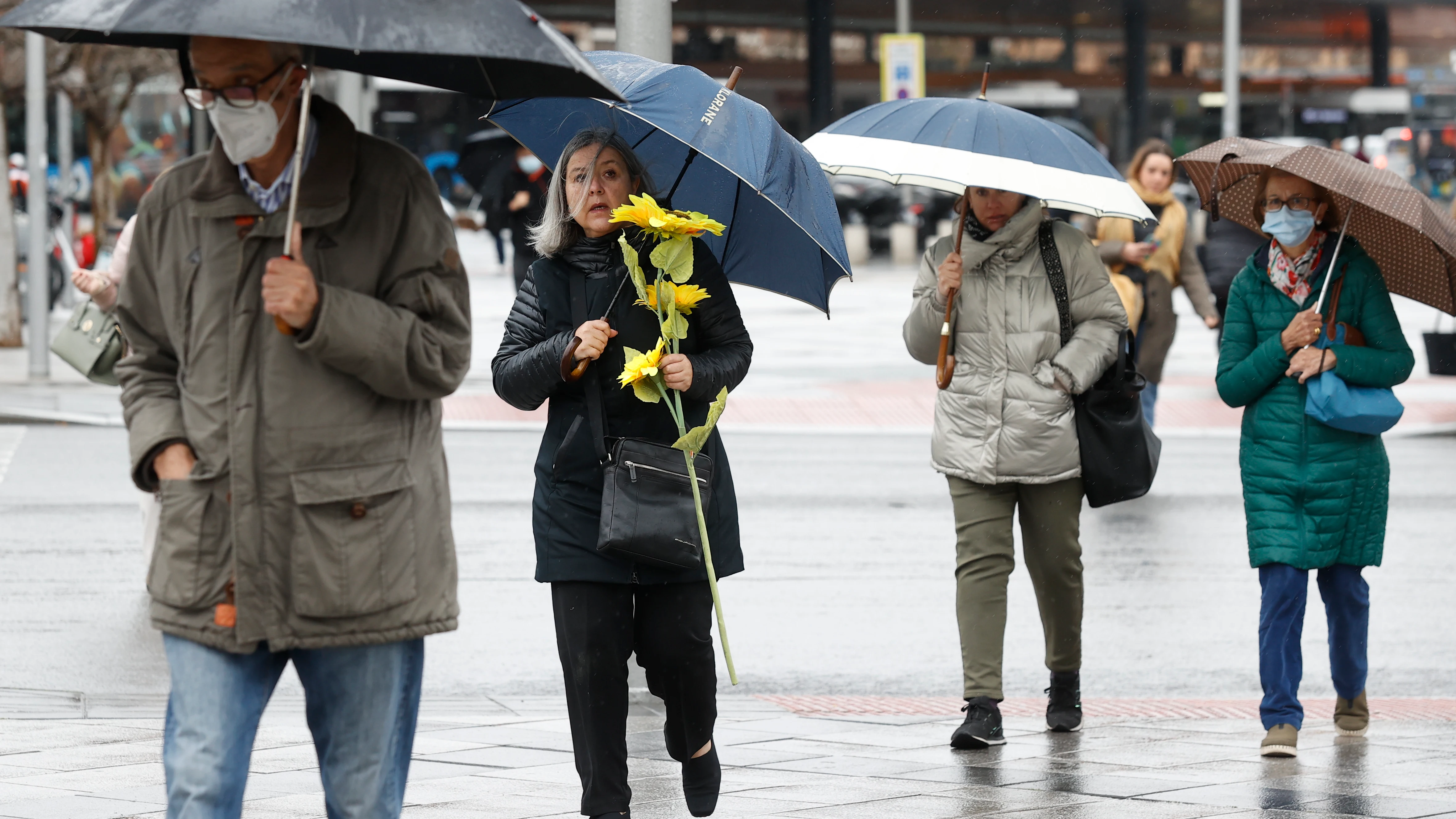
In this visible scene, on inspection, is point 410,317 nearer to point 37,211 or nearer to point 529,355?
point 529,355

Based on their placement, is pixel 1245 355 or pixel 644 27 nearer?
pixel 1245 355

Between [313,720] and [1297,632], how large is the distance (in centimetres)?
354

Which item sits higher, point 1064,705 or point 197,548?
point 197,548

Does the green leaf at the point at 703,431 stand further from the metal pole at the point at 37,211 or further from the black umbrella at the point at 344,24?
the metal pole at the point at 37,211

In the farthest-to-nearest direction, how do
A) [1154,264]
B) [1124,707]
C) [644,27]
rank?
[1154,264], [1124,707], [644,27]

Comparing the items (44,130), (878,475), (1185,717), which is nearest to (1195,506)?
(878,475)

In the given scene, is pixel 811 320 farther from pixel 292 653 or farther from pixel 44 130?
pixel 292 653

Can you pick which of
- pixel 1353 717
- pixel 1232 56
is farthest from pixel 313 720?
pixel 1232 56

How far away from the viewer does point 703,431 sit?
4.80 metres

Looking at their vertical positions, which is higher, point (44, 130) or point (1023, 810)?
point (44, 130)

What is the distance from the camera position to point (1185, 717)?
22.0 feet

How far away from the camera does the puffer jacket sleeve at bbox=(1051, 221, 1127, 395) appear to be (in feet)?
20.3

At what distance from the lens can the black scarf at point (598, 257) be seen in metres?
4.86

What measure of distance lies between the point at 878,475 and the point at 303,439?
963 centimetres
